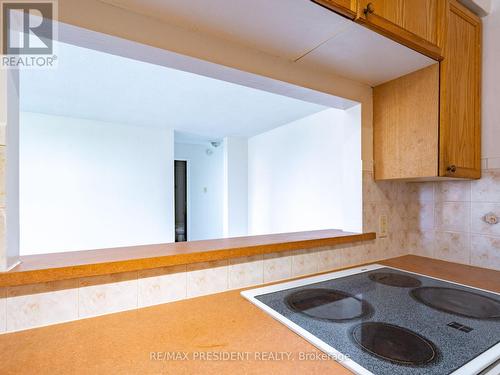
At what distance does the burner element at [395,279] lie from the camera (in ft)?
3.24

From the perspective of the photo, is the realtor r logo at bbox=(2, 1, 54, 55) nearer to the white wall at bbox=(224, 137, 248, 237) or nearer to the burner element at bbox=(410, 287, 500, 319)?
the burner element at bbox=(410, 287, 500, 319)

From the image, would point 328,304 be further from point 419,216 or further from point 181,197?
point 181,197

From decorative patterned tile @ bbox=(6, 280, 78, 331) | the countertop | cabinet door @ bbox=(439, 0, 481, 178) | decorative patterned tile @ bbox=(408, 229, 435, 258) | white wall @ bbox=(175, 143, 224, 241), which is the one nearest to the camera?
the countertop

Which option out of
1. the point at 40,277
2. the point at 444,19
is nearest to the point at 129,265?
the point at 40,277

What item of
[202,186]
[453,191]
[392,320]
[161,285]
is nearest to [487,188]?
[453,191]

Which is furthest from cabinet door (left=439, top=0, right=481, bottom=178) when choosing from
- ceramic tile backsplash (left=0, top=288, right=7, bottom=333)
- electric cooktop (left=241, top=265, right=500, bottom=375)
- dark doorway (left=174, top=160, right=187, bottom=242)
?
dark doorway (left=174, top=160, right=187, bottom=242)

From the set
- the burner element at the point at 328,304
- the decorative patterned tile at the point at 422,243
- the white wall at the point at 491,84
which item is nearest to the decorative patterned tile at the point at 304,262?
the burner element at the point at 328,304

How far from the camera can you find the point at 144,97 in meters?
2.32

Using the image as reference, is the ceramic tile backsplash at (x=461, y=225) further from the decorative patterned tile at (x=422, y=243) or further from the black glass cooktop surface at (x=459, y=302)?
the black glass cooktop surface at (x=459, y=302)

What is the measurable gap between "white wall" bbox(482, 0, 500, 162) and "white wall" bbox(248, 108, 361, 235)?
90 cm

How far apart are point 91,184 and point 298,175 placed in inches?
103

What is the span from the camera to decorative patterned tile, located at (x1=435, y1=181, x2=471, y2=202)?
1236mm

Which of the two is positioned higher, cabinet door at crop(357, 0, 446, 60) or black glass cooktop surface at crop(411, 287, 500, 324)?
cabinet door at crop(357, 0, 446, 60)

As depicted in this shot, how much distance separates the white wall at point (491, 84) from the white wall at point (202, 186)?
12.1ft
